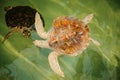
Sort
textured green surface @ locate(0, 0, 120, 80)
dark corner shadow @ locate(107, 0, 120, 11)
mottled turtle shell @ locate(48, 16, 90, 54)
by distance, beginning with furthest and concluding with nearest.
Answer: dark corner shadow @ locate(107, 0, 120, 11) < mottled turtle shell @ locate(48, 16, 90, 54) < textured green surface @ locate(0, 0, 120, 80)

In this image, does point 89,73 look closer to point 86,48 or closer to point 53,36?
point 86,48

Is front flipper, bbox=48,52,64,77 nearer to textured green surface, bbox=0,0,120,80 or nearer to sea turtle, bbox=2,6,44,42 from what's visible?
textured green surface, bbox=0,0,120,80

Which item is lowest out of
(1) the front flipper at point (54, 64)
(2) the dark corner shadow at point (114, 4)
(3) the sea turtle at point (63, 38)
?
(1) the front flipper at point (54, 64)

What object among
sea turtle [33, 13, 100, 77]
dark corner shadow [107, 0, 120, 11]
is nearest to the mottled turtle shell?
sea turtle [33, 13, 100, 77]

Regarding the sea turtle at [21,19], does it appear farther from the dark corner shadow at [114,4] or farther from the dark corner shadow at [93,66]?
the dark corner shadow at [114,4]

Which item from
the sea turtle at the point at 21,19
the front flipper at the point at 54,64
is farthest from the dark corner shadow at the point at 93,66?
the sea turtle at the point at 21,19

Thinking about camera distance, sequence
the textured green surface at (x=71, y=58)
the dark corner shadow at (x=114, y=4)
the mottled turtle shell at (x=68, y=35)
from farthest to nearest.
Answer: the dark corner shadow at (x=114, y=4) → the mottled turtle shell at (x=68, y=35) → the textured green surface at (x=71, y=58)
